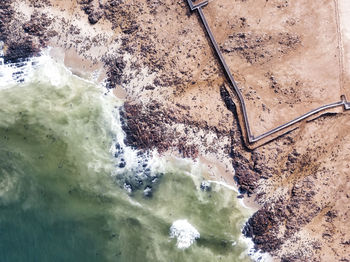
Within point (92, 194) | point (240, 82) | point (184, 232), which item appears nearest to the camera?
point (240, 82)

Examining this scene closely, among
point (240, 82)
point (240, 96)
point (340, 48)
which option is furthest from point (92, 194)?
point (340, 48)

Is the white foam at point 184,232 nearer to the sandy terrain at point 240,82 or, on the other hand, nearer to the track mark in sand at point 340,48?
the sandy terrain at point 240,82

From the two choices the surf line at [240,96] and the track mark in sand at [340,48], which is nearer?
the track mark in sand at [340,48]

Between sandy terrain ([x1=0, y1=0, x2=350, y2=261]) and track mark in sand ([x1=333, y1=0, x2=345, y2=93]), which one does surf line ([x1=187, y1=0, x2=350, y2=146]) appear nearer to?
sandy terrain ([x1=0, y1=0, x2=350, y2=261])

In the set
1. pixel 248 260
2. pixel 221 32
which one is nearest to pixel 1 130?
pixel 221 32

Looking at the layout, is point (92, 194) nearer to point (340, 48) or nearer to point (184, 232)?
point (184, 232)

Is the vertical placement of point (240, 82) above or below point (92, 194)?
above

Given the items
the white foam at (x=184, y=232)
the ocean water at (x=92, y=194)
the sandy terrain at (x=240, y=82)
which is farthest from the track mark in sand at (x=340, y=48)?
the white foam at (x=184, y=232)

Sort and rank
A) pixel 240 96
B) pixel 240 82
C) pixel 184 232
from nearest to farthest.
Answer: pixel 240 96 < pixel 240 82 < pixel 184 232
